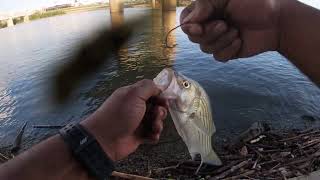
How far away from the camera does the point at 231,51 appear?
8.86ft

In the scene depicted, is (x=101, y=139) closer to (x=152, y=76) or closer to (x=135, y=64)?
(x=152, y=76)

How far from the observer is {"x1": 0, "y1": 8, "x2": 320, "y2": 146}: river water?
11.2 meters

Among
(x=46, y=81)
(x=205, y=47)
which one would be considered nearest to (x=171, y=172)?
(x=205, y=47)

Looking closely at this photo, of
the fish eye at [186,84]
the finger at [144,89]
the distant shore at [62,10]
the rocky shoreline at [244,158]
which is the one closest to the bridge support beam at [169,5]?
the distant shore at [62,10]

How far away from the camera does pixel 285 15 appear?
2.70 metres

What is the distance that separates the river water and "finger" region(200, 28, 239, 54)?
24.1ft

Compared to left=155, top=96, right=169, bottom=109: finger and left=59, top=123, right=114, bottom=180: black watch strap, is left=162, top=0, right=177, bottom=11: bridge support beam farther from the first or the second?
left=59, top=123, right=114, bottom=180: black watch strap

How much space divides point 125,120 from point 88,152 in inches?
12.9

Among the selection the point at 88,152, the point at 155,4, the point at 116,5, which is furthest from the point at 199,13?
the point at 155,4

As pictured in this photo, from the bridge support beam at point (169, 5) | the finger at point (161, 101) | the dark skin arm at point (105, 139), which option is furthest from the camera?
the bridge support beam at point (169, 5)

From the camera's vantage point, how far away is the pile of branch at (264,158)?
6.64 metres

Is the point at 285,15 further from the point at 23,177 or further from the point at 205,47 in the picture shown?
the point at 23,177

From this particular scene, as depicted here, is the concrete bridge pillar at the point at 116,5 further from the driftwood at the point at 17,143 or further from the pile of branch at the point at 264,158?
the pile of branch at the point at 264,158

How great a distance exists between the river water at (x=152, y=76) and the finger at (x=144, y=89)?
7936mm
